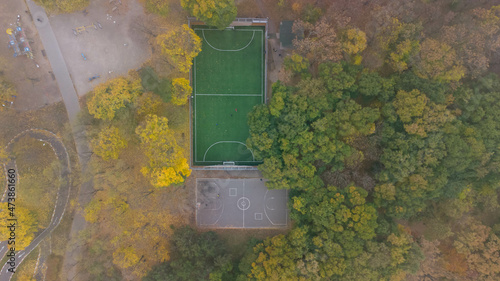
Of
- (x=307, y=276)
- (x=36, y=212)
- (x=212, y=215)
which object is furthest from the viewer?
(x=212, y=215)

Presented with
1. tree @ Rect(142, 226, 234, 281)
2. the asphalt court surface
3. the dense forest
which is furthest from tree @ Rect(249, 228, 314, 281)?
the asphalt court surface

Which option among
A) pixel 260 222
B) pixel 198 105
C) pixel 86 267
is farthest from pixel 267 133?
pixel 86 267

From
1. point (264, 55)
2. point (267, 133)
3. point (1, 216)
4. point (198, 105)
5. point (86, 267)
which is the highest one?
point (264, 55)

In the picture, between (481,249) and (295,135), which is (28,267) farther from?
(481,249)

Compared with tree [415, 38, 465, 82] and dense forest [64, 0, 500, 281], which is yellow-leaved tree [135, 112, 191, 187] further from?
tree [415, 38, 465, 82]

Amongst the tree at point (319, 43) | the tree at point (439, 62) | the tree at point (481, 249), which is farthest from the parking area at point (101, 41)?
the tree at point (481, 249)

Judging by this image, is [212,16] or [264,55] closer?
[212,16]

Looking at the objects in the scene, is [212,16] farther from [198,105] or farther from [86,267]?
[86,267]

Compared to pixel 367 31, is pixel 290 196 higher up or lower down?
lower down
